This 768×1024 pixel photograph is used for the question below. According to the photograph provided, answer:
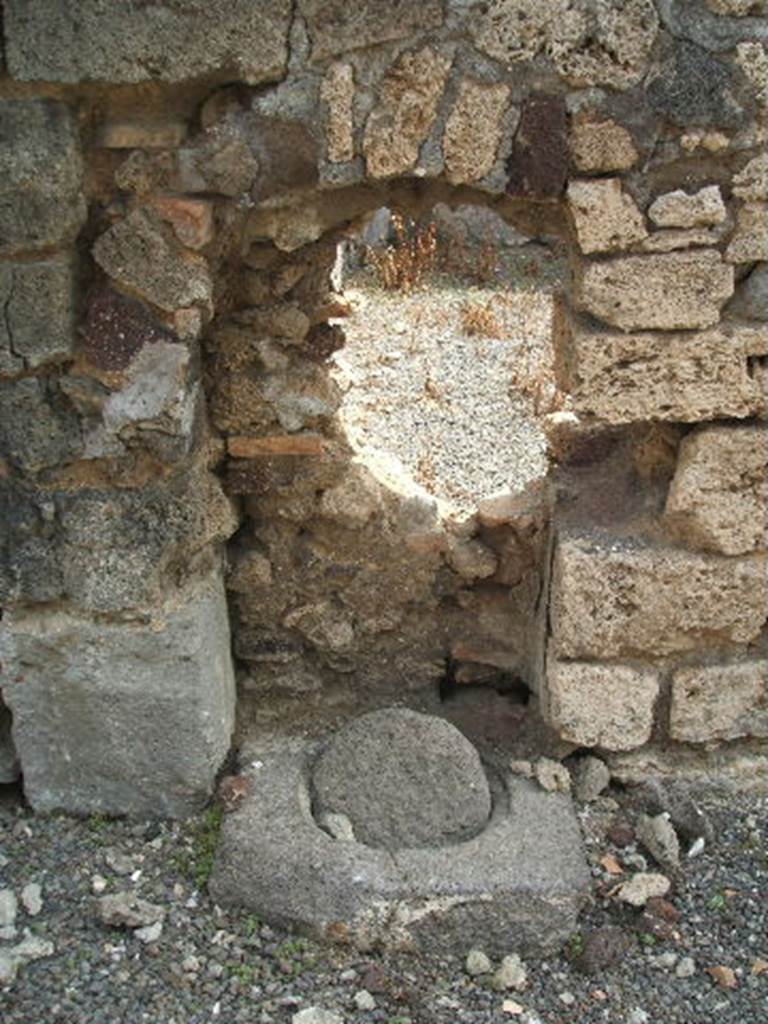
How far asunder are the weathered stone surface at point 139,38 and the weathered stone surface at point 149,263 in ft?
1.10

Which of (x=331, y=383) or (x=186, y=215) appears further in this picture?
(x=331, y=383)

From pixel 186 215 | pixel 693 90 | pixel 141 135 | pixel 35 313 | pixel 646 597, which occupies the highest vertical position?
pixel 693 90

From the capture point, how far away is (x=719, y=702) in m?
3.56

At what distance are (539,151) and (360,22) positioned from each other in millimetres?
495

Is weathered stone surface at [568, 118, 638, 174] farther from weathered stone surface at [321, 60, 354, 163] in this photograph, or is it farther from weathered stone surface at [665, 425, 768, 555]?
weathered stone surface at [665, 425, 768, 555]

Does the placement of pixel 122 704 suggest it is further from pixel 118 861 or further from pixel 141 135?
pixel 141 135

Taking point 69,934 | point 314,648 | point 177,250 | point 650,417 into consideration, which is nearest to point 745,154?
point 650,417

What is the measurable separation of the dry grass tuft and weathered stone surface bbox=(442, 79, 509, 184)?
19.2ft

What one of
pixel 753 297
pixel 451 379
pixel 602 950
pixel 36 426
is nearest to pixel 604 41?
pixel 753 297

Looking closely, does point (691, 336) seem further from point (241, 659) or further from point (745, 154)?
point (241, 659)

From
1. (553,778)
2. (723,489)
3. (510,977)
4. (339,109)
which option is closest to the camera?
(339,109)

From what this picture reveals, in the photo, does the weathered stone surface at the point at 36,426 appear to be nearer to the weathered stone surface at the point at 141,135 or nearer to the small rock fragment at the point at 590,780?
the weathered stone surface at the point at 141,135

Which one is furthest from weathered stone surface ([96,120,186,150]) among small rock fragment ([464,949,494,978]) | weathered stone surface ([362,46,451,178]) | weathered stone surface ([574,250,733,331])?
small rock fragment ([464,949,494,978])

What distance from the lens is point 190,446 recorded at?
3.20m
